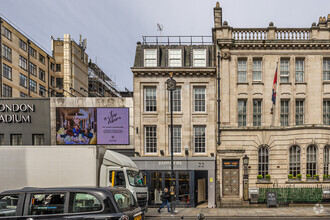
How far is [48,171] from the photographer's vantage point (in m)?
13.4

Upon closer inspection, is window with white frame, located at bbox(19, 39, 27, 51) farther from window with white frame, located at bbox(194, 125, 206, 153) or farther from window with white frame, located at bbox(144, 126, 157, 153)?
window with white frame, located at bbox(194, 125, 206, 153)

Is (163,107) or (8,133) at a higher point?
(163,107)

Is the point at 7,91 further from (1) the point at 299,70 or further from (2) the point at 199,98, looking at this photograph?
(1) the point at 299,70

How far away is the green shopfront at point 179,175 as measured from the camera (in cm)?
2278

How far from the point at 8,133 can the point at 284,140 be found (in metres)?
22.6

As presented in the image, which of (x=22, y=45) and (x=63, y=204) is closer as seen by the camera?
(x=63, y=204)

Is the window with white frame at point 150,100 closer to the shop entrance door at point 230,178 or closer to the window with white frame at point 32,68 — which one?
the shop entrance door at point 230,178

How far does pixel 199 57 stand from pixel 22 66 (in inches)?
1393

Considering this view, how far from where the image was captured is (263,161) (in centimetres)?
2277

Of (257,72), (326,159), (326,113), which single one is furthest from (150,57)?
(326,159)

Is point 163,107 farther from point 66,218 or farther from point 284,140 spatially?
point 66,218

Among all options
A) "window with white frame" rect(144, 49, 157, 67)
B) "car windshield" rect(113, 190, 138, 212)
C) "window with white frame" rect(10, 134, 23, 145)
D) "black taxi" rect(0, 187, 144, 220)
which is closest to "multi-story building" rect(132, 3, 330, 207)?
"window with white frame" rect(144, 49, 157, 67)

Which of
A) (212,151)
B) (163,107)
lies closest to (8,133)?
(163,107)

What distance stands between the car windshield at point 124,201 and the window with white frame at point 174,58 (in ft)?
57.5
